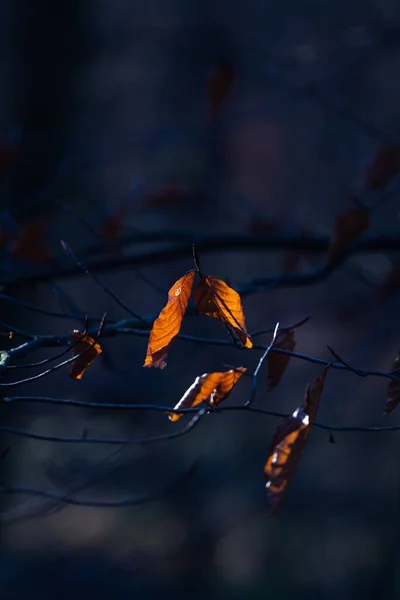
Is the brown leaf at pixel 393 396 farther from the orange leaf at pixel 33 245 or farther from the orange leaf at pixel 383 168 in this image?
the orange leaf at pixel 33 245

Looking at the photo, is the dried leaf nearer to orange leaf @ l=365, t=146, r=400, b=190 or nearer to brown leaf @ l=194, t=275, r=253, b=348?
orange leaf @ l=365, t=146, r=400, b=190

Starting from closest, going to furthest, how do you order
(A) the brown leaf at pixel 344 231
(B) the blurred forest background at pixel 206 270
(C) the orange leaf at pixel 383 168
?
(A) the brown leaf at pixel 344 231 → (C) the orange leaf at pixel 383 168 → (B) the blurred forest background at pixel 206 270

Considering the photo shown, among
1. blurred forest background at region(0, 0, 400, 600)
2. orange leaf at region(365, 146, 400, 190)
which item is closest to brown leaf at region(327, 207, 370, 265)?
blurred forest background at region(0, 0, 400, 600)

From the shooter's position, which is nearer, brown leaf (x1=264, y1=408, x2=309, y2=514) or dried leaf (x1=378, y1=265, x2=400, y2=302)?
brown leaf (x1=264, y1=408, x2=309, y2=514)

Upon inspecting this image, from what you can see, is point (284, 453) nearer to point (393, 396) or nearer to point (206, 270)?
point (393, 396)

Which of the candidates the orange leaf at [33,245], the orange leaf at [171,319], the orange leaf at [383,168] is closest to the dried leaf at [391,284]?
the orange leaf at [383,168]

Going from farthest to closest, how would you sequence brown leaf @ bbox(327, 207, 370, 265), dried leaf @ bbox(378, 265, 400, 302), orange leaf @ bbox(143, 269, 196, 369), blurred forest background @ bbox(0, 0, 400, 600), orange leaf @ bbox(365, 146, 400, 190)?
blurred forest background @ bbox(0, 0, 400, 600)
dried leaf @ bbox(378, 265, 400, 302)
orange leaf @ bbox(365, 146, 400, 190)
brown leaf @ bbox(327, 207, 370, 265)
orange leaf @ bbox(143, 269, 196, 369)

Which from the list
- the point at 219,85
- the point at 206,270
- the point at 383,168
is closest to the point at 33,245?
the point at 219,85
